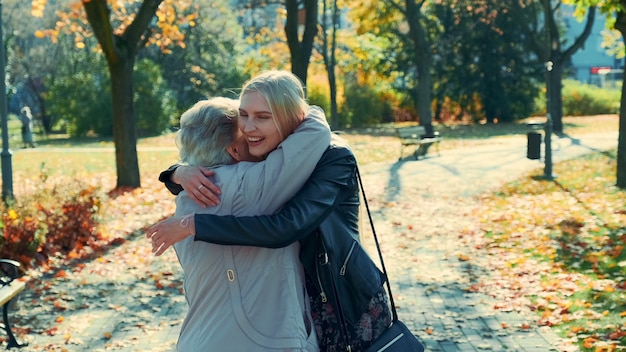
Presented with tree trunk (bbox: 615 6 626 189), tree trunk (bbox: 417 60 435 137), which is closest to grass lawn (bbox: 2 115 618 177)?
tree trunk (bbox: 417 60 435 137)

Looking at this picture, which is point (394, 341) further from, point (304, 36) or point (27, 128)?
point (27, 128)

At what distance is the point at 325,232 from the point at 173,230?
1.41ft

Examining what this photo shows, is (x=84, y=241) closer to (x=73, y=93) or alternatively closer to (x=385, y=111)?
(x=73, y=93)

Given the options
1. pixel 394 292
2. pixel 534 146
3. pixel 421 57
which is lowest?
pixel 394 292

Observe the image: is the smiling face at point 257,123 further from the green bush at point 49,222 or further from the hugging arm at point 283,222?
the green bush at point 49,222

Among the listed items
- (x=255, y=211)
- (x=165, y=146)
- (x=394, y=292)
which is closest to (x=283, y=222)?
(x=255, y=211)

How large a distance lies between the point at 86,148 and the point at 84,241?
67.4 feet

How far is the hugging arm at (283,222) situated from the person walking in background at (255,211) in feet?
0.16

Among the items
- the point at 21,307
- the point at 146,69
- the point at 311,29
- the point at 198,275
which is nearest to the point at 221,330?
the point at 198,275

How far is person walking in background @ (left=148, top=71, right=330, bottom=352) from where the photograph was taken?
2617 millimetres

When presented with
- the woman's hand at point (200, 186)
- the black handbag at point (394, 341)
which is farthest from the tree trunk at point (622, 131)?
the woman's hand at point (200, 186)

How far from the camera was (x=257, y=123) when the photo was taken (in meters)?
2.64

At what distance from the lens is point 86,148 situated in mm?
30703

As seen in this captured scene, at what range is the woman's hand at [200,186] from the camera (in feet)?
8.54
